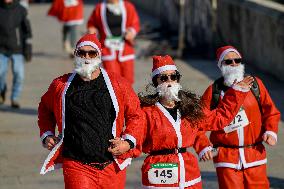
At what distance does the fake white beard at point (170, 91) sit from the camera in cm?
835

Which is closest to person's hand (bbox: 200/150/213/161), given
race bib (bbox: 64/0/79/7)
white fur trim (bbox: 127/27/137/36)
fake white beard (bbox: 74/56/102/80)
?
fake white beard (bbox: 74/56/102/80)

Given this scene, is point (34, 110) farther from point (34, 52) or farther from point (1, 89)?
point (34, 52)

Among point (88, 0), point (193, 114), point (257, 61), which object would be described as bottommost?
point (88, 0)

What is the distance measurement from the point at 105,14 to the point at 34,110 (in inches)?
73.5

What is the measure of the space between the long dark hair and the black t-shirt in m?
0.44

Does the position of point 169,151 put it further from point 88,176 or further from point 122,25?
point 122,25

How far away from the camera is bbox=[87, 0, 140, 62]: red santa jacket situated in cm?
1582

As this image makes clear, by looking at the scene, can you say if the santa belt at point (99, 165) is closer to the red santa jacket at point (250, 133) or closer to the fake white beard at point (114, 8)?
the red santa jacket at point (250, 133)

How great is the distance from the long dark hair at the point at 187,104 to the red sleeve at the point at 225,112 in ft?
0.51

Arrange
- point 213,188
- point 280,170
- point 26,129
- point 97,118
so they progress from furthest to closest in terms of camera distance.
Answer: point 26,129 → point 280,170 → point 213,188 → point 97,118

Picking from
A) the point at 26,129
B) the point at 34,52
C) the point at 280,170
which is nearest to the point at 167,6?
the point at 34,52

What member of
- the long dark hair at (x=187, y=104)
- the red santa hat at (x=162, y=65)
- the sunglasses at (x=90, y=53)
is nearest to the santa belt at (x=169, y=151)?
the long dark hair at (x=187, y=104)

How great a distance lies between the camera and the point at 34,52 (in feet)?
78.9

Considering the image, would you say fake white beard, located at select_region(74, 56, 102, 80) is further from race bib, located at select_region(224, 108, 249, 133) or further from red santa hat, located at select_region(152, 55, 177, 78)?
race bib, located at select_region(224, 108, 249, 133)
